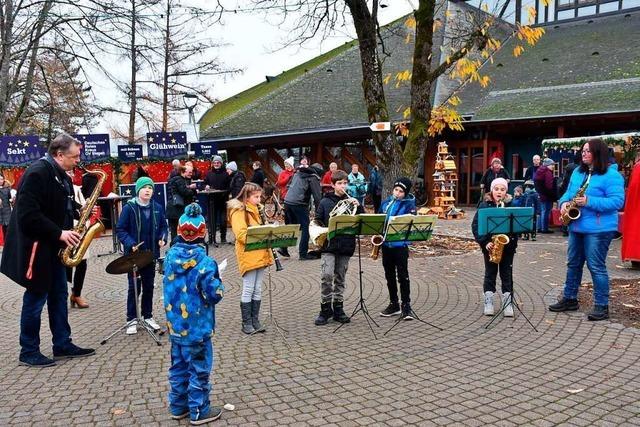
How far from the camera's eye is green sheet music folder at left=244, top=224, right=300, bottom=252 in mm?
5820

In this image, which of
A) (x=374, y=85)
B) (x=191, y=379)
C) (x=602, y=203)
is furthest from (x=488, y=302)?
(x=374, y=85)

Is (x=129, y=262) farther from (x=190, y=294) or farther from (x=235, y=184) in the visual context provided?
(x=235, y=184)

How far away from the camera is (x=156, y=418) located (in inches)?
166

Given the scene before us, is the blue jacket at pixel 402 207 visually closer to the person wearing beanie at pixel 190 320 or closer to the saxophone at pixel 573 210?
the saxophone at pixel 573 210

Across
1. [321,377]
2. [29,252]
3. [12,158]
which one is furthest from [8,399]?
[12,158]

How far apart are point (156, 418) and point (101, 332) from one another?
272 cm

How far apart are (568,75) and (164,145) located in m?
15.6

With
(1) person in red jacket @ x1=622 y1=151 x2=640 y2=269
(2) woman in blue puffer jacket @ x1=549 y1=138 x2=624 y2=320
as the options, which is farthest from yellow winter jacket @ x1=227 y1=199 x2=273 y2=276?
(1) person in red jacket @ x1=622 y1=151 x2=640 y2=269

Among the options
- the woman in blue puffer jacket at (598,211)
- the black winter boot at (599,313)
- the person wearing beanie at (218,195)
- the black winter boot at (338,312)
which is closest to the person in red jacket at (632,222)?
the woman in blue puffer jacket at (598,211)

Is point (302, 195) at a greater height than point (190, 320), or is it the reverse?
point (302, 195)

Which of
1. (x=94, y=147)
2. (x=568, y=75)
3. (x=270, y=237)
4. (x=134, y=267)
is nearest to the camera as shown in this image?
(x=134, y=267)

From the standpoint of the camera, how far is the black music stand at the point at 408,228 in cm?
624

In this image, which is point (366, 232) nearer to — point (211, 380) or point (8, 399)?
point (211, 380)

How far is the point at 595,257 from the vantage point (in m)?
6.53
